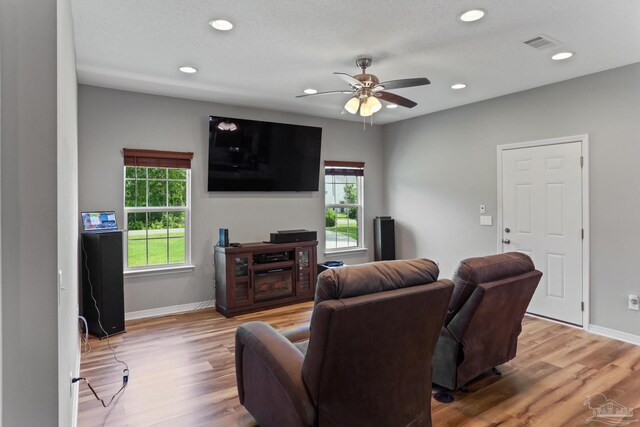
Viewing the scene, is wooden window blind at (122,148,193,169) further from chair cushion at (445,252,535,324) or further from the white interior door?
the white interior door

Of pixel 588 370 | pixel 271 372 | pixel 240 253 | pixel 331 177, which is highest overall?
pixel 331 177

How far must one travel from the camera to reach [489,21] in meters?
2.71

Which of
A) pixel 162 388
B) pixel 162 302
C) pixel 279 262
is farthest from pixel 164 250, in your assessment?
pixel 162 388

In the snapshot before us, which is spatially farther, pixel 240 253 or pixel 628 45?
pixel 240 253

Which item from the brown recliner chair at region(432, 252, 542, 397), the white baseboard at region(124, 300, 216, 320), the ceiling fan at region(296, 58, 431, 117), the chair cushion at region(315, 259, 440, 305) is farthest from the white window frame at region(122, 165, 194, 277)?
the chair cushion at region(315, 259, 440, 305)

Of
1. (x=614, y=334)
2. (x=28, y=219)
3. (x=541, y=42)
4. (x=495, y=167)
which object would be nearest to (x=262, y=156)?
(x=495, y=167)

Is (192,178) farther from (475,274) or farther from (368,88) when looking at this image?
(475,274)

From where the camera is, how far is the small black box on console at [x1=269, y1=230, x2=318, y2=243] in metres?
4.86

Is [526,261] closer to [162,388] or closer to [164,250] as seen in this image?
[162,388]

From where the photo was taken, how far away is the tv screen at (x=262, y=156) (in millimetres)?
4703

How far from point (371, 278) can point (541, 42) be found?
2706 mm

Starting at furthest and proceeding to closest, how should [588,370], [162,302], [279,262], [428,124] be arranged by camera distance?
1. [428,124]
2. [279,262]
3. [162,302]
4. [588,370]

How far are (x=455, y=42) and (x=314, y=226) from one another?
3.29m

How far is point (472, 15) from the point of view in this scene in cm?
261
